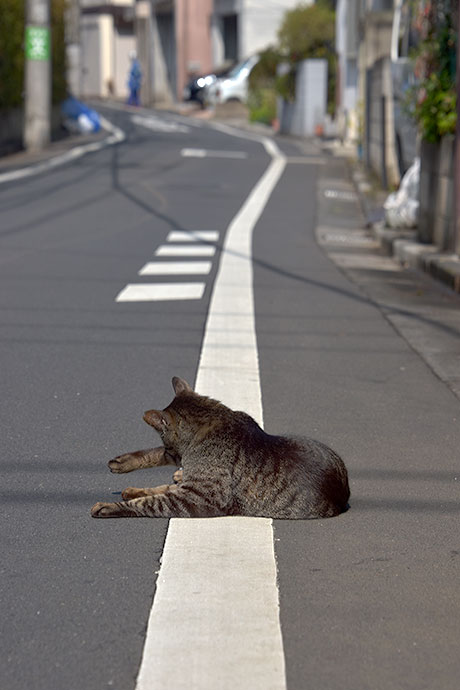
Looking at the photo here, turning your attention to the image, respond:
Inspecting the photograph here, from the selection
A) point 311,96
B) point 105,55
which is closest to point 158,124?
point 311,96

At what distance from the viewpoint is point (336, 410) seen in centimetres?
636

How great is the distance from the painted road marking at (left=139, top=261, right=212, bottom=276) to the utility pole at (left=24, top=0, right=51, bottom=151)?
1815 cm

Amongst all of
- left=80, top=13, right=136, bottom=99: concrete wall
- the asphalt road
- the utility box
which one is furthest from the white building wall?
the asphalt road

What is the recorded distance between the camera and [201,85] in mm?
50688

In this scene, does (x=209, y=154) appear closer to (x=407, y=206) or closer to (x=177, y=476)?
(x=407, y=206)

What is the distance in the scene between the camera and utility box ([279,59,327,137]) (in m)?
38.2

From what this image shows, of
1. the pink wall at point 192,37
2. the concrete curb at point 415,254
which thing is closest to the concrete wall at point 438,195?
the concrete curb at point 415,254

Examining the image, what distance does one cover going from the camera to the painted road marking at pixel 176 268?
36.8 feet

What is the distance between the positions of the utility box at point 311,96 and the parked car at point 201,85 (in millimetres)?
11974

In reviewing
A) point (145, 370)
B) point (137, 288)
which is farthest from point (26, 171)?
point (145, 370)

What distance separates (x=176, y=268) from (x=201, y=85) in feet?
133

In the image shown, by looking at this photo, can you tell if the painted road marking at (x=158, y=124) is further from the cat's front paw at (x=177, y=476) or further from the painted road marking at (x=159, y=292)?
the cat's front paw at (x=177, y=476)

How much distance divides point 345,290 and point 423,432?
477cm

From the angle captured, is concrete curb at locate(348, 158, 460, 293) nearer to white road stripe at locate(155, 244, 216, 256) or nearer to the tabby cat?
white road stripe at locate(155, 244, 216, 256)
